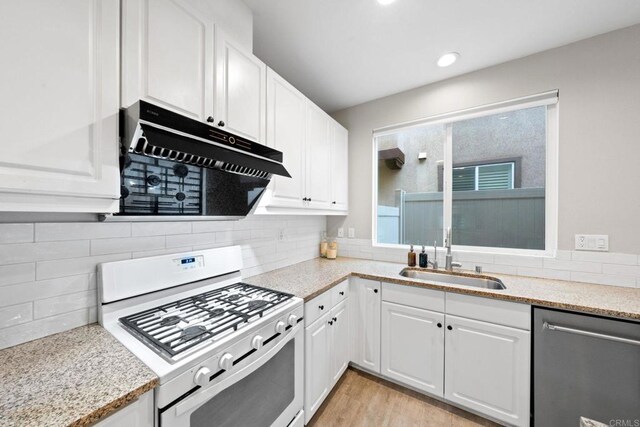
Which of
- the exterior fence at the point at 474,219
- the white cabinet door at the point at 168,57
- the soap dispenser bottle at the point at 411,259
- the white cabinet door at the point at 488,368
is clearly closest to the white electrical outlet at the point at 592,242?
the exterior fence at the point at 474,219

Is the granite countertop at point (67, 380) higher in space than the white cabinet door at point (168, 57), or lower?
lower

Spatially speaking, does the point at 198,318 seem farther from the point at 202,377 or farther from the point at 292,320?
the point at 292,320

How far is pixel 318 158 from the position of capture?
2.21m

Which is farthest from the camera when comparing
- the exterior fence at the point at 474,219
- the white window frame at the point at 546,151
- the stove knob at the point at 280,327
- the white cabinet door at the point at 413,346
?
the exterior fence at the point at 474,219

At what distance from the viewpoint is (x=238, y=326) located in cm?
103

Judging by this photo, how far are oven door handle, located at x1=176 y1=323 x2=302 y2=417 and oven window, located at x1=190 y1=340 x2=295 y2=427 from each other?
37mm

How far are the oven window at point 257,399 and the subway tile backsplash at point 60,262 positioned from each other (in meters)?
0.69

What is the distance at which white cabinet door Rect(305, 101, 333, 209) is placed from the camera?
207 cm

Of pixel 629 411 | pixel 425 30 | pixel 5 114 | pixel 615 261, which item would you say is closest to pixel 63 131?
pixel 5 114

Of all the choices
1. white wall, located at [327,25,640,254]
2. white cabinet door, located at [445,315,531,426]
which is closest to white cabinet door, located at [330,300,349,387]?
white cabinet door, located at [445,315,531,426]

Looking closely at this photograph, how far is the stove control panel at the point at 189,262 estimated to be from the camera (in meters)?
1.35

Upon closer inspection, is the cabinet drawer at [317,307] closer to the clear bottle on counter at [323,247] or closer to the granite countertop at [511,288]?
the granite countertop at [511,288]

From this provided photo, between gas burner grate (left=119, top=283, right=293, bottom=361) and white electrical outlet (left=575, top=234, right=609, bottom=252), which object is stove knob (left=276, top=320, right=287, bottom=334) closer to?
gas burner grate (left=119, top=283, right=293, bottom=361)

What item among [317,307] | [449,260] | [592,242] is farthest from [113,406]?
[592,242]
